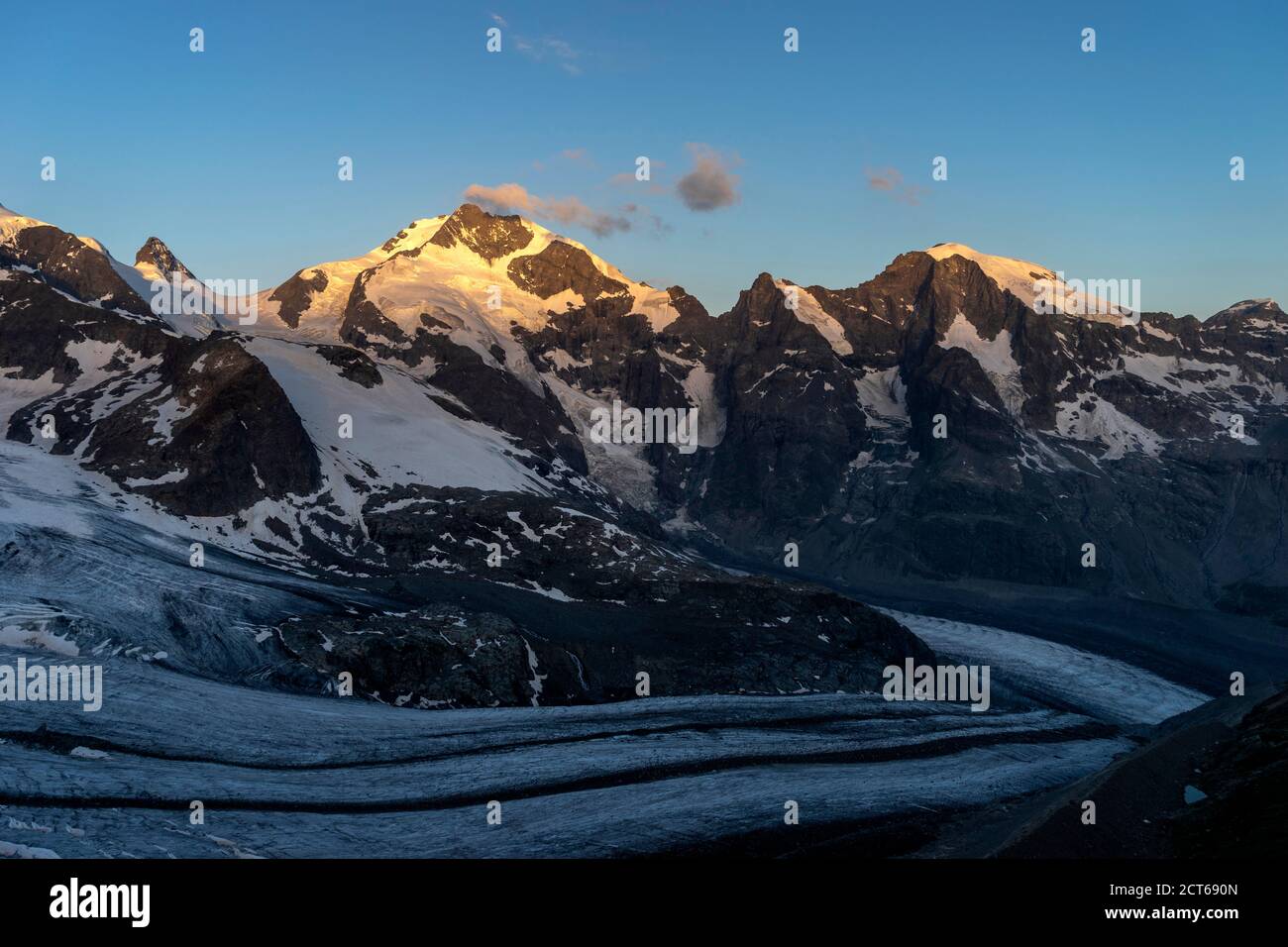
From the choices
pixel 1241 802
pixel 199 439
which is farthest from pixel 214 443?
pixel 1241 802

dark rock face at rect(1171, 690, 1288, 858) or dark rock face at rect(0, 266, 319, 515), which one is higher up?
dark rock face at rect(0, 266, 319, 515)

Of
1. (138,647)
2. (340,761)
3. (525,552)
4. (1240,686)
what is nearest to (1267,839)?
(340,761)

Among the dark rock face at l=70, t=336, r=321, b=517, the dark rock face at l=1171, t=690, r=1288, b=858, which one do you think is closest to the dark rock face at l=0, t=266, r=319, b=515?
the dark rock face at l=70, t=336, r=321, b=517

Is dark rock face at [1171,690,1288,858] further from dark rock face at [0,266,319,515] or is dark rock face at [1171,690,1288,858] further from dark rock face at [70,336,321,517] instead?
dark rock face at [0,266,319,515]

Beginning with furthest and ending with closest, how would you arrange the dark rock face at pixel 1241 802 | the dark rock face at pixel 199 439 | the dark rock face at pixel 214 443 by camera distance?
the dark rock face at pixel 199 439 → the dark rock face at pixel 214 443 → the dark rock face at pixel 1241 802

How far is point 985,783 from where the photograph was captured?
296ft

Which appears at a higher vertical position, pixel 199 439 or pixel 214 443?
pixel 199 439

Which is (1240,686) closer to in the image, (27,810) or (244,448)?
(244,448)

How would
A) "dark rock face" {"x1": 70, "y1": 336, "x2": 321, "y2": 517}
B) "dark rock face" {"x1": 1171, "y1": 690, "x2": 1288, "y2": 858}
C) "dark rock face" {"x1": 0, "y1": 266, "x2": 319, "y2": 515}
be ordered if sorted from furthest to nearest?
"dark rock face" {"x1": 0, "y1": 266, "x2": 319, "y2": 515} < "dark rock face" {"x1": 70, "y1": 336, "x2": 321, "y2": 517} < "dark rock face" {"x1": 1171, "y1": 690, "x2": 1288, "y2": 858}

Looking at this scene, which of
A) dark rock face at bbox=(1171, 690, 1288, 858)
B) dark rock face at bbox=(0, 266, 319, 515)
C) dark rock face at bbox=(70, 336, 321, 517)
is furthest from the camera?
dark rock face at bbox=(0, 266, 319, 515)

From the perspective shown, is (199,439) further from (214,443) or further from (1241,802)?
(1241,802)

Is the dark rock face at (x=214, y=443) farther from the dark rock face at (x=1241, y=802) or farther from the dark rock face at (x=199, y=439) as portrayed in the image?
the dark rock face at (x=1241, y=802)

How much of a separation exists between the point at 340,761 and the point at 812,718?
5302 centimetres

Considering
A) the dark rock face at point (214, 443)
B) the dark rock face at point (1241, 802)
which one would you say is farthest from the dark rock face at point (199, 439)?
the dark rock face at point (1241, 802)
